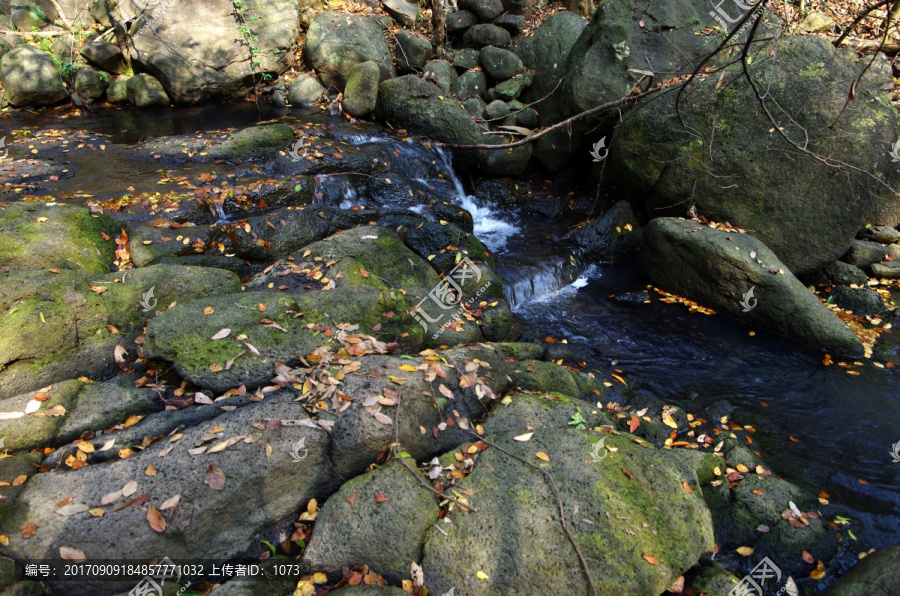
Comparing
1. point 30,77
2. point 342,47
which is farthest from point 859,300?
point 30,77

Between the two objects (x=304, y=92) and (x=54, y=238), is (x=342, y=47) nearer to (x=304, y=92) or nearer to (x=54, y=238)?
(x=304, y=92)

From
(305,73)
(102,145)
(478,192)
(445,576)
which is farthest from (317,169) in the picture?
(445,576)

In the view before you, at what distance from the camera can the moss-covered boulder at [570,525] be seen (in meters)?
3.58

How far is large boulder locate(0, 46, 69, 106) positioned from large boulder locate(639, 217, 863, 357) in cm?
1319

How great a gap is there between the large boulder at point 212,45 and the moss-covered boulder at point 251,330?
955 centimetres

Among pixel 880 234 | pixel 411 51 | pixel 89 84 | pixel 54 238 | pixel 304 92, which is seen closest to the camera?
pixel 54 238

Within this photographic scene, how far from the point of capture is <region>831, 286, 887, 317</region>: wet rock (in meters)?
8.40

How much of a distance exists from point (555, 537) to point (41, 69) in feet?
46.7

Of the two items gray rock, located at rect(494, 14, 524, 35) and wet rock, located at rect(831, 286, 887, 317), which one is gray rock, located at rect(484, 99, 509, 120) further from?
wet rock, located at rect(831, 286, 887, 317)

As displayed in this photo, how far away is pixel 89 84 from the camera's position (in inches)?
473

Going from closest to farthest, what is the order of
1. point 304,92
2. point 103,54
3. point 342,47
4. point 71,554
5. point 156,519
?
point 71,554 < point 156,519 < point 103,54 < point 342,47 < point 304,92

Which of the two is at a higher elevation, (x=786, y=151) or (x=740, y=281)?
(x=786, y=151)

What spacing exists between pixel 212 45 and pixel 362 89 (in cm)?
418

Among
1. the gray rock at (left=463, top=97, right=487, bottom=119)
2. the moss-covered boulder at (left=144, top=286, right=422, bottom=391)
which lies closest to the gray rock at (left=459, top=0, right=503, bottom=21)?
the gray rock at (left=463, top=97, right=487, bottom=119)
